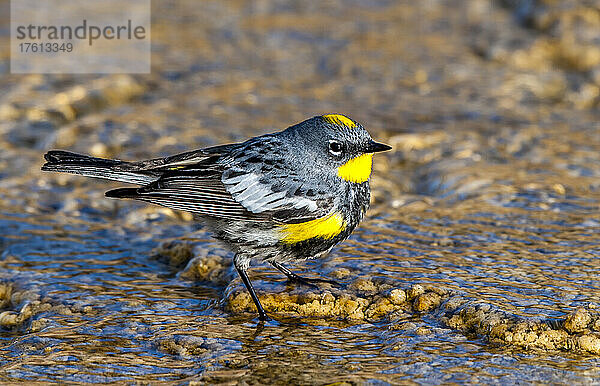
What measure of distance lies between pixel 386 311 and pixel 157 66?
5979mm

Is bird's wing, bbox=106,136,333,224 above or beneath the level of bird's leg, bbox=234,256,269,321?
above

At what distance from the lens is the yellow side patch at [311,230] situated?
5.44 meters

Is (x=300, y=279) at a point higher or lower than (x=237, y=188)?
lower

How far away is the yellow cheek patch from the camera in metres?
5.76

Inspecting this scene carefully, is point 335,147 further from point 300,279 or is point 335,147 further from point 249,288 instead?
point 249,288

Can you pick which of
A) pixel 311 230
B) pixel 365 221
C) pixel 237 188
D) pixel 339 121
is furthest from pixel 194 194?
pixel 365 221

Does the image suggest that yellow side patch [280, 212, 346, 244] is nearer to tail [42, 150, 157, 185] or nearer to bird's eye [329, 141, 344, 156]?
bird's eye [329, 141, 344, 156]

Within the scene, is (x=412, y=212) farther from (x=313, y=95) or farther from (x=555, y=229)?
(x=313, y=95)

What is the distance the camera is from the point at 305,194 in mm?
5566

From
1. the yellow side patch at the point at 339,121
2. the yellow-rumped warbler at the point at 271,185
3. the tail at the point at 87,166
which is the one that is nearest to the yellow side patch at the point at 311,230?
the yellow-rumped warbler at the point at 271,185

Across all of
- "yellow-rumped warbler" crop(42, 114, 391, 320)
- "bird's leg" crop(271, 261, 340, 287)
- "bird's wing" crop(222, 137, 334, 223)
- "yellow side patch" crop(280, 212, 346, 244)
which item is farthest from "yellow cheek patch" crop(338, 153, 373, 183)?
"bird's leg" crop(271, 261, 340, 287)

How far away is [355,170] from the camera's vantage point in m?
5.80

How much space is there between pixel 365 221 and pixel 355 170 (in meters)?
0.98

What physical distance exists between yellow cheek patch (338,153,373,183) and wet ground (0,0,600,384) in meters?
0.56
